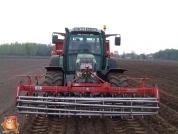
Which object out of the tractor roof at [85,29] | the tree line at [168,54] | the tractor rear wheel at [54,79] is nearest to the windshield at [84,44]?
the tractor roof at [85,29]

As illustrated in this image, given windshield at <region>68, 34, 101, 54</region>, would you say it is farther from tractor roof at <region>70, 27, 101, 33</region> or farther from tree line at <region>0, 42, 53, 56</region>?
tree line at <region>0, 42, 53, 56</region>

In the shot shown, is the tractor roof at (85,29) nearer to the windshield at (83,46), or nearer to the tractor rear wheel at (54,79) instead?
the windshield at (83,46)

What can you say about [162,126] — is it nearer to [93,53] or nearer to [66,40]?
[93,53]

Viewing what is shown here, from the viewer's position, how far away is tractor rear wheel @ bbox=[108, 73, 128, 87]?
28.1 feet

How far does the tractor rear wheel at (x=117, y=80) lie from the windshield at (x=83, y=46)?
135 centimetres

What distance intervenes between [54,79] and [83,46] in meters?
1.85

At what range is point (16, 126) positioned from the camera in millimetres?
6961

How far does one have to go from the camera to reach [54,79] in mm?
8664

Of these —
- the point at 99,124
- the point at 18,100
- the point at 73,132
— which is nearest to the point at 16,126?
the point at 18,100

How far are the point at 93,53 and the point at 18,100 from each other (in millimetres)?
3419

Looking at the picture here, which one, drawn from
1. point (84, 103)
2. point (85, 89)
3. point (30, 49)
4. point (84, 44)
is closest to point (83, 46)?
point (84, 44)

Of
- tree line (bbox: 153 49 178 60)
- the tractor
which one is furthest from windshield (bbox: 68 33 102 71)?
tree line (bbox: 153 49 178 60)

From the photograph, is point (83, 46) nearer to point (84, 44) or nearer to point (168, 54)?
point (84, 44)

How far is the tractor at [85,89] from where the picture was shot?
735 cm
